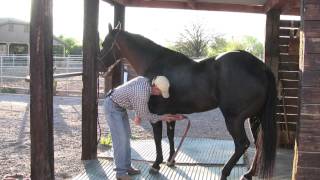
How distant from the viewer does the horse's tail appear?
16.6 ft

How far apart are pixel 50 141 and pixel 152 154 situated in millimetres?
2900

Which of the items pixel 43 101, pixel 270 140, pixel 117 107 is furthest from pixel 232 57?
pixel 43 101

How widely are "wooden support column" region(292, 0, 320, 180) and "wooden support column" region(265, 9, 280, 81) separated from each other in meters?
4.10

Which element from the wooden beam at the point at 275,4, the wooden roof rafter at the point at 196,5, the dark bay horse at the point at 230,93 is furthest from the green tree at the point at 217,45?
the dark bay horse at the point at 230,93

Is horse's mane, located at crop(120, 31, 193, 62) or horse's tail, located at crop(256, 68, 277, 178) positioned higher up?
horse's mane, located at crop(120, 31, 193, 62)

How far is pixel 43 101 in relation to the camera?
4.41 m

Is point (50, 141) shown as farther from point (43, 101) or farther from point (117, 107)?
point (117, 107)

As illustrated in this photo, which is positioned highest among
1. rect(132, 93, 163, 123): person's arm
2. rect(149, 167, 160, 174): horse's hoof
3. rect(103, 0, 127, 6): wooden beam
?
rect(103, 0, 127, 6): wooden beam

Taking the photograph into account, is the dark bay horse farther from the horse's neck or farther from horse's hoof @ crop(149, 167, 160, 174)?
horse's hoof @ crop(149, 167, 160, 174)

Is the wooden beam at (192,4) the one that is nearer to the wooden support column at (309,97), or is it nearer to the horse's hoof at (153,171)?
the horse's hoof at (153,171)

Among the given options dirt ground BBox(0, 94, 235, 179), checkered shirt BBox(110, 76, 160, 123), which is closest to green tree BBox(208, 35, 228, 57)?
dirt ground BBox(0, 94, 235, 179)

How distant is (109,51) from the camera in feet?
21.3

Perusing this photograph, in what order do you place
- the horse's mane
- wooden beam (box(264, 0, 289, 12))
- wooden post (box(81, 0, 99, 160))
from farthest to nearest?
wooden beam (box(264, 0, 289, 12)) → wooden post (box(81, 0, 99, 160)) → the horse's mane

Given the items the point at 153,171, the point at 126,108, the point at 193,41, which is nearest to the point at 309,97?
the point at 126,108
